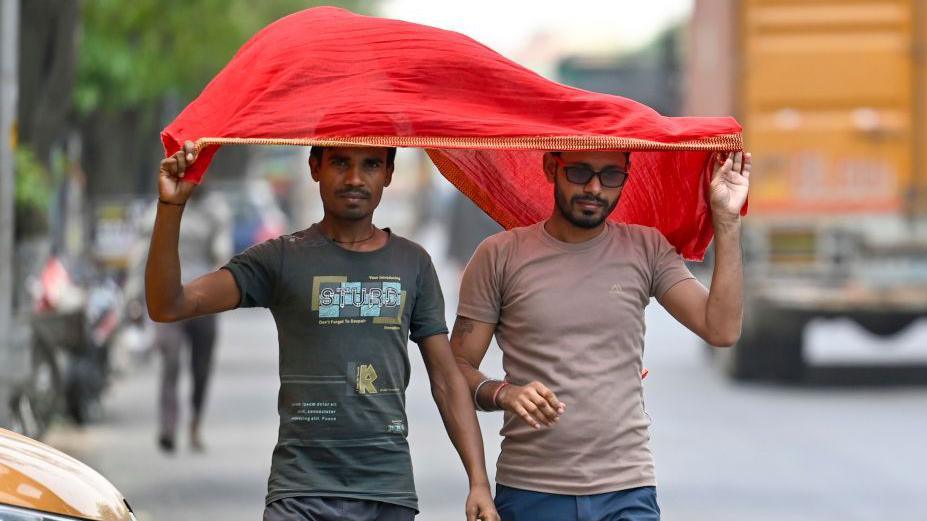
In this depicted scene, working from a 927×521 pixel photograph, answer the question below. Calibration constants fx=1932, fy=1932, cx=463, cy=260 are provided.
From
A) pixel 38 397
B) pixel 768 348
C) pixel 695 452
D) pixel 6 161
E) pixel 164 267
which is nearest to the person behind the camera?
pixel 164 267

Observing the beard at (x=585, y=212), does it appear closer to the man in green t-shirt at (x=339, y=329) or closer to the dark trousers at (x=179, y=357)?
the man in green t-shirt at (x=339, y=329)

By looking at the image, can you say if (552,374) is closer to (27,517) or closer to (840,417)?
(27,517)

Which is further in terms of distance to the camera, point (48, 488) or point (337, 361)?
point (337, 361)

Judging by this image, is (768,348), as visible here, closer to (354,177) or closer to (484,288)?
(484,288)

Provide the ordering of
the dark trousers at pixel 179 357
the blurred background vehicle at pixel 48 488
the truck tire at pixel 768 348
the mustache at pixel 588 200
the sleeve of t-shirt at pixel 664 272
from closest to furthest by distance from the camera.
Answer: the blurred background vehicle at pixel 48 488 < the mustache at pixel 588 200 < the sleeve of t-shirt at pixel 664 272 < the dark trousers at pixel 179 357 < the truck tire at pixel 768 348

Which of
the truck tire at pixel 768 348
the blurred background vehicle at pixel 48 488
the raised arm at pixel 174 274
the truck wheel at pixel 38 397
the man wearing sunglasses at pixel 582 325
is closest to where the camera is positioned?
the blurred background vehicle at pixel 48 488

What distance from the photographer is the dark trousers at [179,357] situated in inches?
448

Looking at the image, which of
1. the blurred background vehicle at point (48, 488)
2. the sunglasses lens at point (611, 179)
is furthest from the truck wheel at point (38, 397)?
the sunglasses lens at point (611, 179)

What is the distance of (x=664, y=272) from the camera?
16.1ft

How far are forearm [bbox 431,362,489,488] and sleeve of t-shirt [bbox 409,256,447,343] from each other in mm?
111

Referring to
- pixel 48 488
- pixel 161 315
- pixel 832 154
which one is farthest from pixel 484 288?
pixel 832 154

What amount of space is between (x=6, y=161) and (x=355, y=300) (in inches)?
193

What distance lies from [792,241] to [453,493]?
5710 millimetres

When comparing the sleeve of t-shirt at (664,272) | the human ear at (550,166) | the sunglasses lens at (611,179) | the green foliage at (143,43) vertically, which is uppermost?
the green foliage at (143,43)
